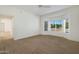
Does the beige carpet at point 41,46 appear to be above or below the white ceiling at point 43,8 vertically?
below

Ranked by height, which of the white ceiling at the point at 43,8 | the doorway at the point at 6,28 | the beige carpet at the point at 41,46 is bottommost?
the beige carpet at the point at 41,46

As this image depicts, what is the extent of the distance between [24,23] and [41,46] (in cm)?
56

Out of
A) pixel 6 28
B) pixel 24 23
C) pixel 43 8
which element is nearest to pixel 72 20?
pixel 43 8

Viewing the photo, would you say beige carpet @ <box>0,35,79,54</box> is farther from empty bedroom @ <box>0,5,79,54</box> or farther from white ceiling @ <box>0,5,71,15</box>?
white ceiling @ <box>0,5,71,15</box>

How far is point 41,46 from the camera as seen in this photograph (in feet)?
7.38

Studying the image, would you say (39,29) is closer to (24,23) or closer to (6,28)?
(24,23)

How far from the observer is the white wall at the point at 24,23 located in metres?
2.28

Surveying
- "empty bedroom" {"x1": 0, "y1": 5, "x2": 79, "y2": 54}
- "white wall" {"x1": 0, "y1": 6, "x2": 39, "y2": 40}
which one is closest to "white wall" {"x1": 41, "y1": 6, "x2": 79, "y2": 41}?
"empty bedroom" {"x1": 0, "y1": 5, "x2": 79, "y2": 54}

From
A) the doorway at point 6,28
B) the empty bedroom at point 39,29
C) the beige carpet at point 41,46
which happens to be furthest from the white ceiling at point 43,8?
the beige carpet at point 41,46

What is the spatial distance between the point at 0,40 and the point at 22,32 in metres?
0.44

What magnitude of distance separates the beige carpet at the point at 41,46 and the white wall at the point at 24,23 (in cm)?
12

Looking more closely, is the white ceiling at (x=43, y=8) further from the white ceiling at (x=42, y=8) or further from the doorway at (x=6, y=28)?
the doorway at (x=6, y=28)

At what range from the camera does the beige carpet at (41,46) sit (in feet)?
7.27
